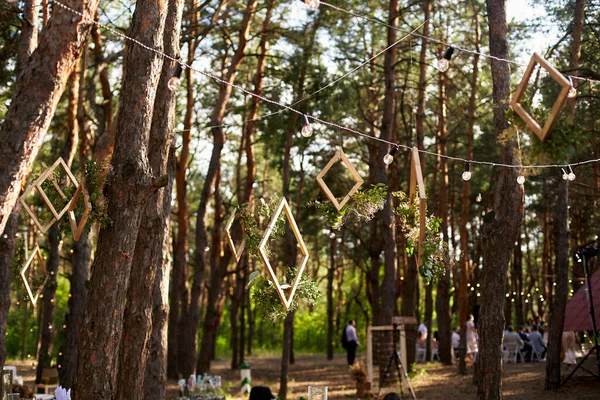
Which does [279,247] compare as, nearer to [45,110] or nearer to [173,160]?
[173,160]

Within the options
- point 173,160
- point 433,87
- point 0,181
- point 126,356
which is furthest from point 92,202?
point 433,87

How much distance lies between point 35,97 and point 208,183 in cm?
1023

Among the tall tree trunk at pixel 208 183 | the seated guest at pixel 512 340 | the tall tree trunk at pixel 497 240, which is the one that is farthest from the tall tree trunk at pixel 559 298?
the seated guest at pixel 512 340

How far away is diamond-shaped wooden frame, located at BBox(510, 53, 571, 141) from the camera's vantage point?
5734 millimetres

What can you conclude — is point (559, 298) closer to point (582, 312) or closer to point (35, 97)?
point (582, 312)

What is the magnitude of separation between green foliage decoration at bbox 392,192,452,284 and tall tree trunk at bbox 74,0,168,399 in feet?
10.2

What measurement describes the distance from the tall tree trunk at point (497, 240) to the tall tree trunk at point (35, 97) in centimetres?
646

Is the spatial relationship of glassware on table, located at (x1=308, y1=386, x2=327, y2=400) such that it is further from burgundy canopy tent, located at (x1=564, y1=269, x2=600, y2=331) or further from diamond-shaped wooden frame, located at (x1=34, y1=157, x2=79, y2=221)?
burgundy canopy tent, located at (x1=564, y1=269, x2=600, y2=331)

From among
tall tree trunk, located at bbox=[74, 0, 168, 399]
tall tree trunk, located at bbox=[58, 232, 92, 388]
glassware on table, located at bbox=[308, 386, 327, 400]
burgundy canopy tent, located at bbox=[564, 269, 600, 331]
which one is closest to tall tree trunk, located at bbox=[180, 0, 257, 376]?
tall tree trunk, located at bbox=[58, 232, 92, 388]

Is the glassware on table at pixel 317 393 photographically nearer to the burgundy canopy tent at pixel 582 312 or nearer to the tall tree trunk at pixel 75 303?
the tall tree trunk at pixel 75 303

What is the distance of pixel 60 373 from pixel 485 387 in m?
9.58

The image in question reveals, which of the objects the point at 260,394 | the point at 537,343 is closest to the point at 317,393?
the point at 260,394

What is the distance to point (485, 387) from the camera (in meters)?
11.3

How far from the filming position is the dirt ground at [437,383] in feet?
49.9
